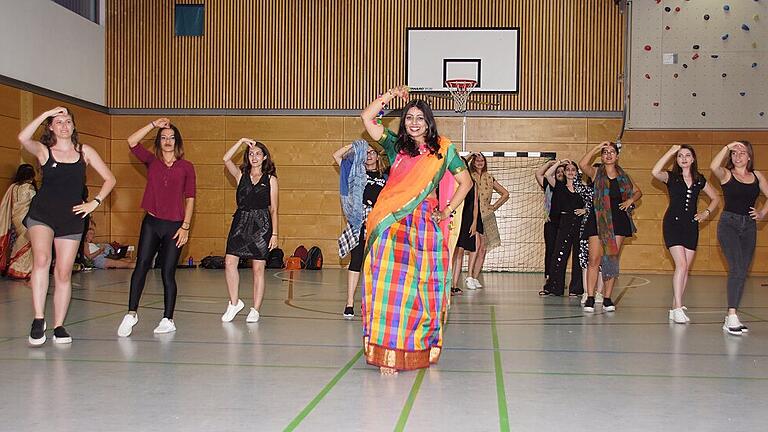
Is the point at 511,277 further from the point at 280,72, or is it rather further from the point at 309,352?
the point at 309,352

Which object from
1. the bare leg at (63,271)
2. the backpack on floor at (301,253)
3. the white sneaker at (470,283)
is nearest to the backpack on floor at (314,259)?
the backpack on floor at (301,253)

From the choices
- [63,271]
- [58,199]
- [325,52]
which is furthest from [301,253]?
[58,199]

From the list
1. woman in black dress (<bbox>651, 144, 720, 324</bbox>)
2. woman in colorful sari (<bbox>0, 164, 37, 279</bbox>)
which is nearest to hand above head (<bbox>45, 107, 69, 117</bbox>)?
woman in black dress (<bbox>651, 144, 720, 324</bbox>)

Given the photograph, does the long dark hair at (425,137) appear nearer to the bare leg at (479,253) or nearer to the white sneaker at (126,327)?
the white sneaker at (126,327)

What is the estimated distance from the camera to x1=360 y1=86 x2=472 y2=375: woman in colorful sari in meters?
5.66

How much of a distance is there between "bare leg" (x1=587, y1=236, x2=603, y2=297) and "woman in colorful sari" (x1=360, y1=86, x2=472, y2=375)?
4596mm

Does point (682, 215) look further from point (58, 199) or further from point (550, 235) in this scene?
point (58, 199)

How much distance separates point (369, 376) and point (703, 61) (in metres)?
11.9

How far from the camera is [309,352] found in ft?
21.5

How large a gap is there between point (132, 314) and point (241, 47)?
37.0 ft

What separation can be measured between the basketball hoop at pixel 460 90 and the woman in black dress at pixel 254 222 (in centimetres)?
844

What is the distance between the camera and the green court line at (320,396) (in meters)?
4.26

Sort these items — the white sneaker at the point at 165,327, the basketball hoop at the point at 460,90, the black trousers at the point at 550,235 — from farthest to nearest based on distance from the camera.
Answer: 1. the basketball hoop at the point at 460,90
2. the black trousers at the point at 550,235
3. the white sneaker at the point at 165,327

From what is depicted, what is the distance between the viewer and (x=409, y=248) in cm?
574
